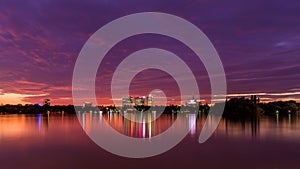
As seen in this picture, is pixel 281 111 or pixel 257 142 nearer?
pixel 257 142

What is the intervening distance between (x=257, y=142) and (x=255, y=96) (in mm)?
106519

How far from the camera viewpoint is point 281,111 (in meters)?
148

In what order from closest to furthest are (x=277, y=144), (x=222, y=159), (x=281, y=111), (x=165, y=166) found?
1. (x=165, y=166)
2. (x=222, y=159)
3. (x=277, y=144)
4. (x=281, y=111)

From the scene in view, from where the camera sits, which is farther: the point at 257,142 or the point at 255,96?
the point at 255,96

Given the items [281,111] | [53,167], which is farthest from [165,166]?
[281,111]

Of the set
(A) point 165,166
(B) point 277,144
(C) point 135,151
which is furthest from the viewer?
(B) point 277,144

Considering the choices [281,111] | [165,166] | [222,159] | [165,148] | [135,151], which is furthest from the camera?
[281,111]

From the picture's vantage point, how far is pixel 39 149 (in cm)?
3231

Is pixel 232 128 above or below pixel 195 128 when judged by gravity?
above

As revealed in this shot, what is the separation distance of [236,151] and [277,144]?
8.09 metres

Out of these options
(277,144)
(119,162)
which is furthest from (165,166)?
(277,144)

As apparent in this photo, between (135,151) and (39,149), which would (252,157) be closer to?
(135,151)

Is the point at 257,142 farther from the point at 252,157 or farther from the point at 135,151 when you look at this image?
the point at 135,151

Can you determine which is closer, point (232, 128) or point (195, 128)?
point (232, 128)
